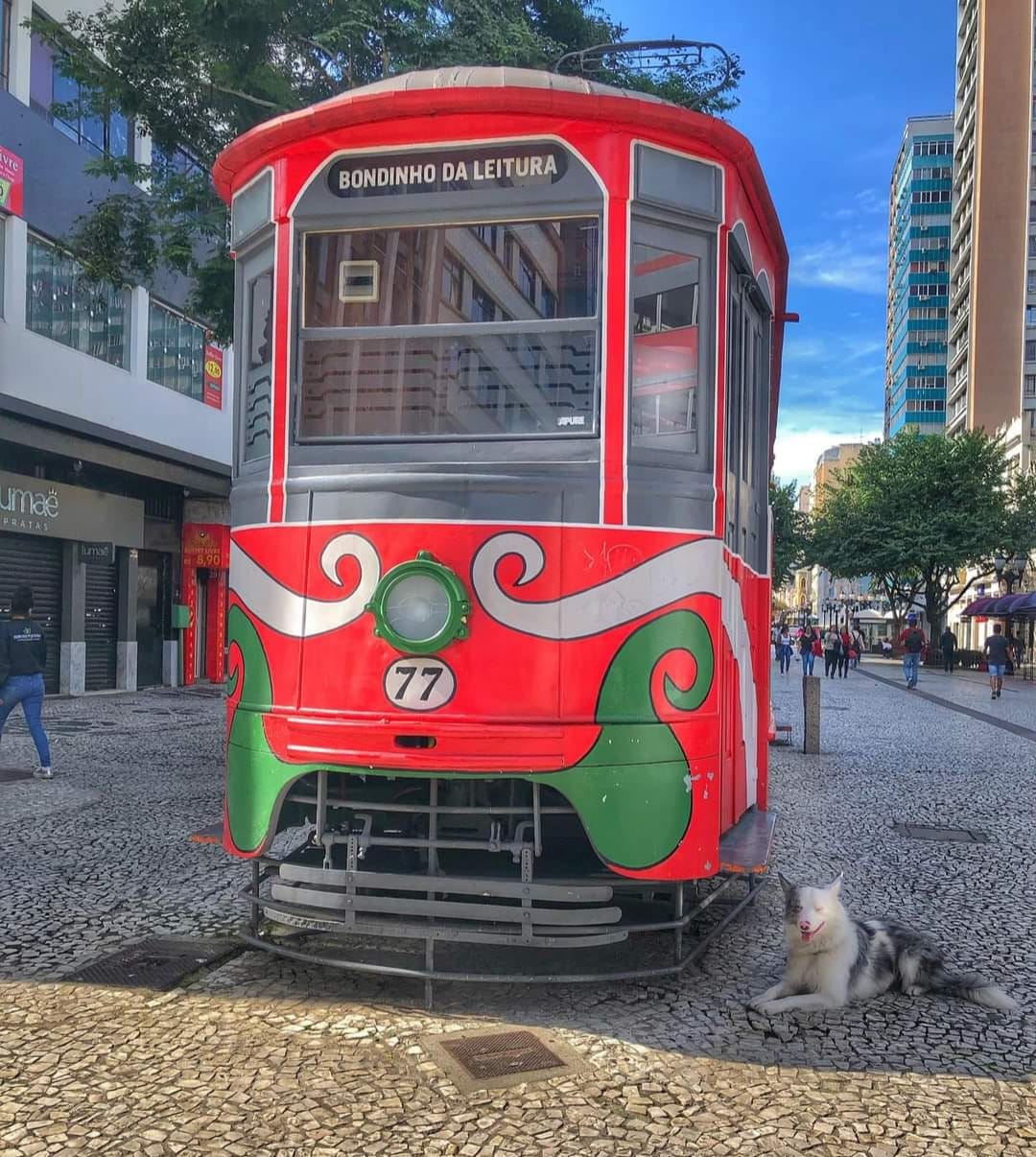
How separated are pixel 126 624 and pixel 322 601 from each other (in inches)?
685

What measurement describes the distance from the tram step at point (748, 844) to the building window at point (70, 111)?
14.6m

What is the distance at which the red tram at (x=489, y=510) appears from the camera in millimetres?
4266

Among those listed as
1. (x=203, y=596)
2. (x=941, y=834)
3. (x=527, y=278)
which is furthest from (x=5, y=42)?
(x=941, y=834)

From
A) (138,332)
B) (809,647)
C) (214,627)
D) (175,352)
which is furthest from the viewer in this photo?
(809,647)

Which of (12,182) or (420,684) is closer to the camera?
(420,684)

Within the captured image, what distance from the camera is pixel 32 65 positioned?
17406mm

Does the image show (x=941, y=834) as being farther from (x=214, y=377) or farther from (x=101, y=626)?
(x=214, y=377)

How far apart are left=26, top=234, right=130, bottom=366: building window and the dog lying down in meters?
15.1

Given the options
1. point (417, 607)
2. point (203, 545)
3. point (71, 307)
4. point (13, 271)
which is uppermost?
point (13, 271)

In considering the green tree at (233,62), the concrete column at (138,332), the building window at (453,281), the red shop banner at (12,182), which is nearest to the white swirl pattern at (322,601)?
the building window at (453,281)

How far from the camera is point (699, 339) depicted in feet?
15.2

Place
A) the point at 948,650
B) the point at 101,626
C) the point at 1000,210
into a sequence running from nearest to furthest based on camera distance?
the point at 101,626 < the point at 948,650 < the point at 1000,210

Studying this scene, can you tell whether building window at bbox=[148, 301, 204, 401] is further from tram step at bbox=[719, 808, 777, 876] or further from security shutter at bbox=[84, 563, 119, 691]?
tram step at bbox=[719, 808, 777, 876]

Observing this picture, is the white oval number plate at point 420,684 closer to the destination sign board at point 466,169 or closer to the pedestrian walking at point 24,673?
the destination sign board at point 466,169
